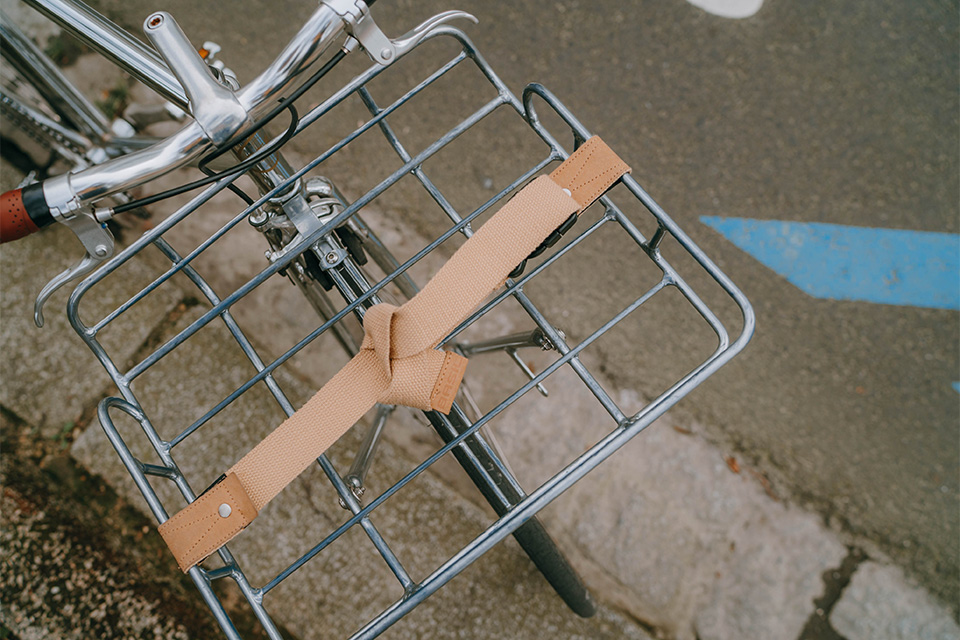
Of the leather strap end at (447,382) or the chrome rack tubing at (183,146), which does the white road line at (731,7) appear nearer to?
the chrome rack tubing at (183,146)

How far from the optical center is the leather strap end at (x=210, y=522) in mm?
805

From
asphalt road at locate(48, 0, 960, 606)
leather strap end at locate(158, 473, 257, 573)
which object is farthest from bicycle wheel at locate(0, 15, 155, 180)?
leather strap end at locate(158, 473, 257, 573)

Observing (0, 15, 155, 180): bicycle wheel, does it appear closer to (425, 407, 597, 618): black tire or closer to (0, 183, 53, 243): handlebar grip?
(0, 183, 53, 243): handlebar grip

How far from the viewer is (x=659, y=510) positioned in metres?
1.91

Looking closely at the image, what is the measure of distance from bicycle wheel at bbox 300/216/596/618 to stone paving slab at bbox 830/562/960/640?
0.91 m

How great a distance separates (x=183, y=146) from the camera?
0.79 m

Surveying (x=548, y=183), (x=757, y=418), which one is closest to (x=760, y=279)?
(x=757, y=418)

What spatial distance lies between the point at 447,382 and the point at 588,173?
390 millimetres

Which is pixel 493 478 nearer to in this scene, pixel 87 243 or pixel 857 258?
pixel 87 243

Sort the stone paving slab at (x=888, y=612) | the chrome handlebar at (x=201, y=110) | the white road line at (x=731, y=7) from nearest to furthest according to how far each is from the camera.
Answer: the chrome handlebar at (x=201, y=110) < the stone paving slab at (x=888, y=612) < the white road line at (x=731, y=7)

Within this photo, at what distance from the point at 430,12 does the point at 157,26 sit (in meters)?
1.86

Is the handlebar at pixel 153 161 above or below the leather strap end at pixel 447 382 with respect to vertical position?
above

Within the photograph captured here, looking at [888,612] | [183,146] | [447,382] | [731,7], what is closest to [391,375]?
[447,382]

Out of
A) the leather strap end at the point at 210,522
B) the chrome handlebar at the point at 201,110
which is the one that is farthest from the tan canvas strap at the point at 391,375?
the chrome handlebar at the point at 201,110
